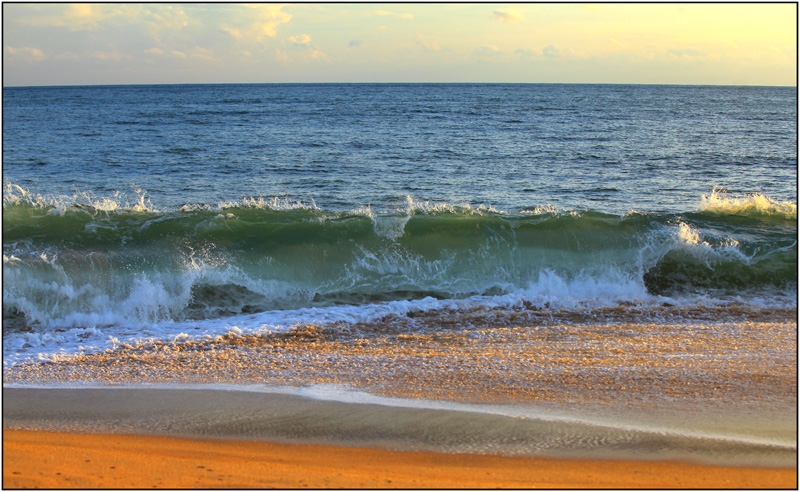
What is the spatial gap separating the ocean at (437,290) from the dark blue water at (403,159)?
0.18 metres

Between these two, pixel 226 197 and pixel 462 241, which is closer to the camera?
pixel 462 241

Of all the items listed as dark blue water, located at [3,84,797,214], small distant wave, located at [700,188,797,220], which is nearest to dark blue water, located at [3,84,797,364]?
small distant wave, located at [700,188,797,220]

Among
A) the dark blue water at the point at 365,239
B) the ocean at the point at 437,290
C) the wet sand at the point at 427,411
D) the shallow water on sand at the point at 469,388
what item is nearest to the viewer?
the wet sand at the point at 427,411

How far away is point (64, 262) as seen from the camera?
897 cm

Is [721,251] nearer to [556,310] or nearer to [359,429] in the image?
[556,310]

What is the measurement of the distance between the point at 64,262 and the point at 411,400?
6.66m

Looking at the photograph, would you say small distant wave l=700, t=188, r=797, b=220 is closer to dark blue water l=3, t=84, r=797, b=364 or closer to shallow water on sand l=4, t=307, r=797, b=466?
dark blue water l=3, t=84, r=797, b=364

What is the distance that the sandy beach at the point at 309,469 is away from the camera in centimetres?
351

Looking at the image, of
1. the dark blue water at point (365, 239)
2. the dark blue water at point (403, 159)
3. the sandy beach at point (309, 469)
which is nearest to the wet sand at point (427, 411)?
the sandy beach at point (309, 469)

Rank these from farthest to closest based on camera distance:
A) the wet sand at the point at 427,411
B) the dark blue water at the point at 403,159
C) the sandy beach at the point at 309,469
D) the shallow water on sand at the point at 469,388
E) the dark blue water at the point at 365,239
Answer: the dark blue water at the point at 403,159 → the dark blue water at the point at 365,239 → the shallow water on sand at the point at 469,388 → the wet sand at the point at 427,411 → the sandy beach at the point at 309,469

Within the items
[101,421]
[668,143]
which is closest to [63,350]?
[101,421]

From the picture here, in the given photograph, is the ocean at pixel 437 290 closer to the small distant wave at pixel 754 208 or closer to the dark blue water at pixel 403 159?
the small distant wave at pixel 754 208

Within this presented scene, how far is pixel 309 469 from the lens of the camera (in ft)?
12.2

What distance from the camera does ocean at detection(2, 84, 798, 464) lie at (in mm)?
4984
